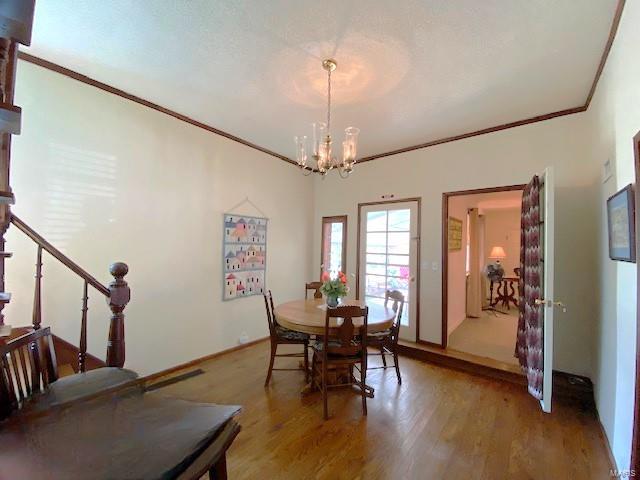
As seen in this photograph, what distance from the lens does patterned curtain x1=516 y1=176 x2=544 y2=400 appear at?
7.34 ft

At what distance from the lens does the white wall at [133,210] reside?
217cm

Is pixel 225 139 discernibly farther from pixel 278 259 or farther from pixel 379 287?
pixel 379 287

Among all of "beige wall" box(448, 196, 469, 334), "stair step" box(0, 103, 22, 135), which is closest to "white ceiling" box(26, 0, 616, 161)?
"stair step" box(0, 103, 22, 135)

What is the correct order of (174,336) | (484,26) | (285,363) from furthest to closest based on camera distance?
(285,363) → (174,336) → (484,26)

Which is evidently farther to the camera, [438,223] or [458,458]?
[438,223]

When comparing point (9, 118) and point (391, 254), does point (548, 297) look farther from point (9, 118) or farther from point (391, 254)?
point (9, 118)

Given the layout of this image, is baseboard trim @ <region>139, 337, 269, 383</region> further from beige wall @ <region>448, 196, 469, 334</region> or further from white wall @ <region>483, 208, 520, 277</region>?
white wall @ <region>483, 208, 520, 277</region>

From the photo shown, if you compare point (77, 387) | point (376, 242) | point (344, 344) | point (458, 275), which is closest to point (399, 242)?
point (376, 242)

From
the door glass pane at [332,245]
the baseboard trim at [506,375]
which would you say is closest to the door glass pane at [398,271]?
the door glass pane at [332,245]

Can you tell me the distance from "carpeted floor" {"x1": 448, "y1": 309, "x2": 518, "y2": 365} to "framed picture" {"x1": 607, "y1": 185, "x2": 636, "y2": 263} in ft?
6.33

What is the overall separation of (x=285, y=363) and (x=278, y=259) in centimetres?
155

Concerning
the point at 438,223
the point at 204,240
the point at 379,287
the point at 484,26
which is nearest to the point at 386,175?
the point at 438,223

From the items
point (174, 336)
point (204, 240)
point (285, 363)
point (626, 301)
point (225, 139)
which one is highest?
point (225, 139)

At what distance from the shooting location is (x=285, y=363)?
3260 millimetres
